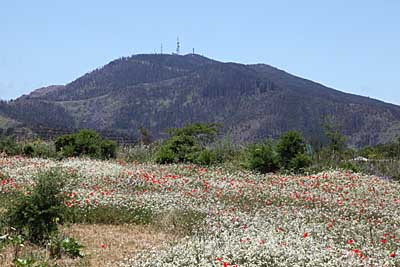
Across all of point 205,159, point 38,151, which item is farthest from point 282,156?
point 38,151

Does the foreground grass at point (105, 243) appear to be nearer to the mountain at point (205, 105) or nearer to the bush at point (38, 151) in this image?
the bush at point (38, 151)

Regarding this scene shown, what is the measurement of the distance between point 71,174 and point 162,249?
7072 mm

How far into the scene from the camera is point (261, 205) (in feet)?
35.5

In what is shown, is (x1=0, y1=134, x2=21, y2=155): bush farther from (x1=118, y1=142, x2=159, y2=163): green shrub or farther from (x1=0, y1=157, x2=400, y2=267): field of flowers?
(x1=118, y1=142, x2=159, y2=163): green shrub

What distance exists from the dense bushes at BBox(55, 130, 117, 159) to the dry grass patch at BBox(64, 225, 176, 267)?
1091cm

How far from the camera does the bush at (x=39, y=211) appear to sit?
289 inches

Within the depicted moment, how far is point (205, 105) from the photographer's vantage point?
123 m

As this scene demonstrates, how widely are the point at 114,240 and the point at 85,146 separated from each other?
40.2ft

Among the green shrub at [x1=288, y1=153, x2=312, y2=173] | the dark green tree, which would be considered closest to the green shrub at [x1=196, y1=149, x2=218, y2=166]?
the dark green tree

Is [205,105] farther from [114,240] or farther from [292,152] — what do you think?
[114,240]

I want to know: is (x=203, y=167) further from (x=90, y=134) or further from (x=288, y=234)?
(x=288, y=234)

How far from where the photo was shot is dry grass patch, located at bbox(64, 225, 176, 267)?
715cm

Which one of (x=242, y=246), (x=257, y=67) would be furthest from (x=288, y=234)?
(x=257, y=67)

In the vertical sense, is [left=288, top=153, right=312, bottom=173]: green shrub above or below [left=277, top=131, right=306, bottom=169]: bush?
below
